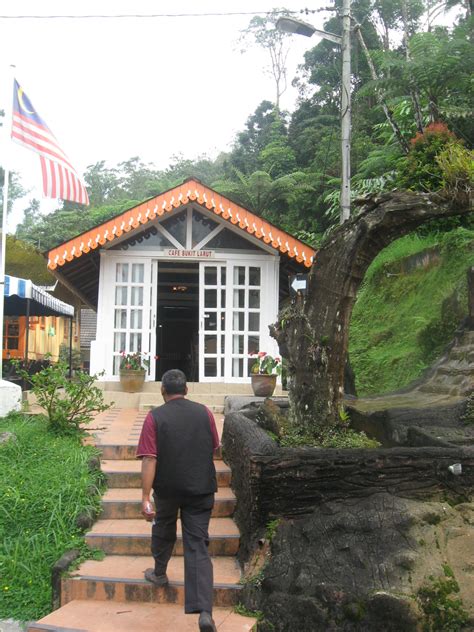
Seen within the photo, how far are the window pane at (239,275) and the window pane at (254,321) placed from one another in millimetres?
620

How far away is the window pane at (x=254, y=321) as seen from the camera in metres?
10.8

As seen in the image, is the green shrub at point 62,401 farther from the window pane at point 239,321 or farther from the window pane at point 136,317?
the window pane at point 239,321

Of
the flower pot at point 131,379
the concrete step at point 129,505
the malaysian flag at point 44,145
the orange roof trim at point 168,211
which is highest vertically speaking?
the malaysian flag at point 44,145

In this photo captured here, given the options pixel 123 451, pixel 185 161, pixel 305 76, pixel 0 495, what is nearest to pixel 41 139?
pixel 123 451

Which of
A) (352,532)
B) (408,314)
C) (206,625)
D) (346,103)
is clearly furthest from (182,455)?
(408,314)

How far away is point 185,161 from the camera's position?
44.0 meters

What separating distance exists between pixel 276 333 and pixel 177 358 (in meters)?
12.7

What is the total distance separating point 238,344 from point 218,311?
28.3 inches

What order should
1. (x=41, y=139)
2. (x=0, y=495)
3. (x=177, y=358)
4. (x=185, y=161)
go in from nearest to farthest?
1. (x=0, y=495)
2. (x=41, y=139)
3. (x=177, y=358)
4. (x=185, y=161)

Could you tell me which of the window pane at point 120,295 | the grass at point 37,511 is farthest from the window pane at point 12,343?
the grass at point 37,511

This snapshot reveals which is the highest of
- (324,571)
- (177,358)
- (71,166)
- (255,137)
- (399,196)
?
(255,137)

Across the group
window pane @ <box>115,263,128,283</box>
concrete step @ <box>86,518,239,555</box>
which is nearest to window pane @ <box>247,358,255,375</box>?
window pane @ <box>115,263,128,283</box>

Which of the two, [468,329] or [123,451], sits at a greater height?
[468,329]

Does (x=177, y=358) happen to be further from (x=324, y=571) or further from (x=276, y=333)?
(x=324, y=571)
